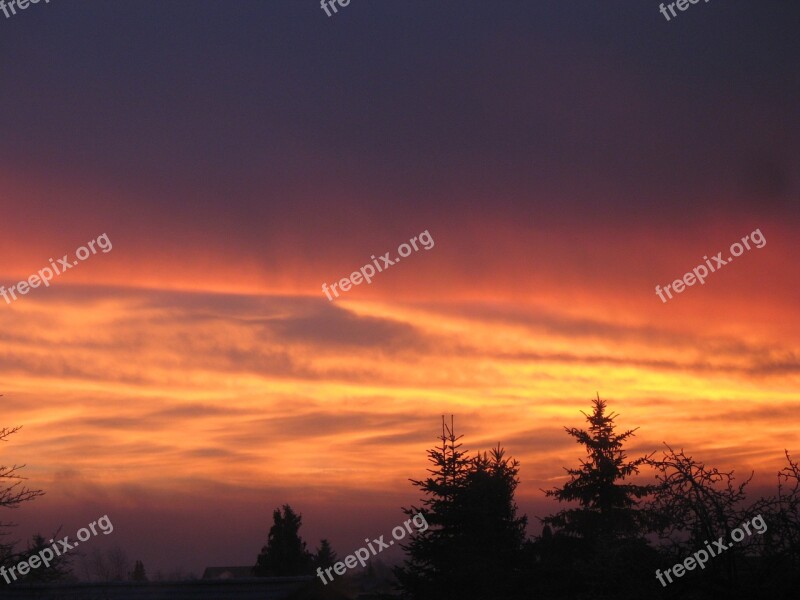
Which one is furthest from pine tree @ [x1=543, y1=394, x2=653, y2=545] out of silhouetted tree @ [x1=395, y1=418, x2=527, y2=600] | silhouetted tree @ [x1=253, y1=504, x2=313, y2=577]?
silhouetted tree @ [x1=253, y1=504, x2=313, y2=577]

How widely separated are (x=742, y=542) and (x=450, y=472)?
24385mm

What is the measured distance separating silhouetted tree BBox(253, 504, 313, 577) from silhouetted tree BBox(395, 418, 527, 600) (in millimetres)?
29514

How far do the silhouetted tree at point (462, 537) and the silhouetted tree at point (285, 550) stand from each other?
96.8 ft

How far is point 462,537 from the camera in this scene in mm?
37594

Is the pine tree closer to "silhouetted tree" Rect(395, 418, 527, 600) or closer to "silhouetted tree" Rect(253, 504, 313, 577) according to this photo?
"silhouetted tree" Rect(395, 418, 527, 600)

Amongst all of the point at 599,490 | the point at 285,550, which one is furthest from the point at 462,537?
the point at 285,550

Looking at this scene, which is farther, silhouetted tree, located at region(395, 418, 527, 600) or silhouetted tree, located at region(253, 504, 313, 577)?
silhouetted tree, located at region(253, 504, 313, 577)

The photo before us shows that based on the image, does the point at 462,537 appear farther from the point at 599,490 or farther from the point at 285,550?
the point at 285,550

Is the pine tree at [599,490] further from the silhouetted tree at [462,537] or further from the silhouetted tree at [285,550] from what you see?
the silhouetted tree at [285,550]

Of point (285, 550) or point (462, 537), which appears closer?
point (462, 537)

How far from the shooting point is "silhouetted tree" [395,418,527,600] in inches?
1410

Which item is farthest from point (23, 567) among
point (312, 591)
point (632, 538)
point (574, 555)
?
point (574, 555)

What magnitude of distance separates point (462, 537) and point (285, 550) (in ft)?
109

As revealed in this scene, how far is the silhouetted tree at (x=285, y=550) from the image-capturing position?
217ft
